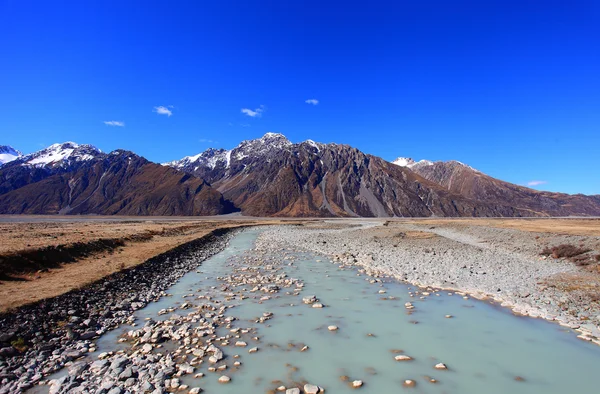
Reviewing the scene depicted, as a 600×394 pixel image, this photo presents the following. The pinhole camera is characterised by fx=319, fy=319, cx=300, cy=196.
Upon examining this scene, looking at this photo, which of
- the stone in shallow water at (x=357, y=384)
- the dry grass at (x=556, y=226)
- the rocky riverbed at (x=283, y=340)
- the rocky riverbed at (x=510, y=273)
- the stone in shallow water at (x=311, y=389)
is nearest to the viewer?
the stone in shallow water at (x=311, y=389)

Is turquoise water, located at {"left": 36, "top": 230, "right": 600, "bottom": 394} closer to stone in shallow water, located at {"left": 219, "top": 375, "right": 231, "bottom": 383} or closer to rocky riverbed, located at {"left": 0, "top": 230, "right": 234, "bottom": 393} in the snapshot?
stone in shallow water, located at {"left": 219, "top": 375, "right": 231, "bottom": 383}

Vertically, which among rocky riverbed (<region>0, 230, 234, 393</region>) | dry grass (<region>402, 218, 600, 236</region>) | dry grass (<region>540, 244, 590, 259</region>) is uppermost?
dry grass (<region>402, 218, 600, 236</region>)

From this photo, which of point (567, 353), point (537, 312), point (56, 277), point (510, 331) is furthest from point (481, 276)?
point (56, 277)

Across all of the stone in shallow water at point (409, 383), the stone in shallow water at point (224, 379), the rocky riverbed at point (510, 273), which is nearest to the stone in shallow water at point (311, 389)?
the stone in shallow water at point (224, 379)

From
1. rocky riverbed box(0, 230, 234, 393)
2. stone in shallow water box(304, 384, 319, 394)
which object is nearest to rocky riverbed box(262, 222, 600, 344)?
stone in shallow water box(304, 384, 319, 394)

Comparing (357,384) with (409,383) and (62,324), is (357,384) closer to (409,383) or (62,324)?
(409,383)

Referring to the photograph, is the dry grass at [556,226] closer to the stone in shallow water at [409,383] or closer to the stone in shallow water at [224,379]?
the stone in shallow water at [409,383]
